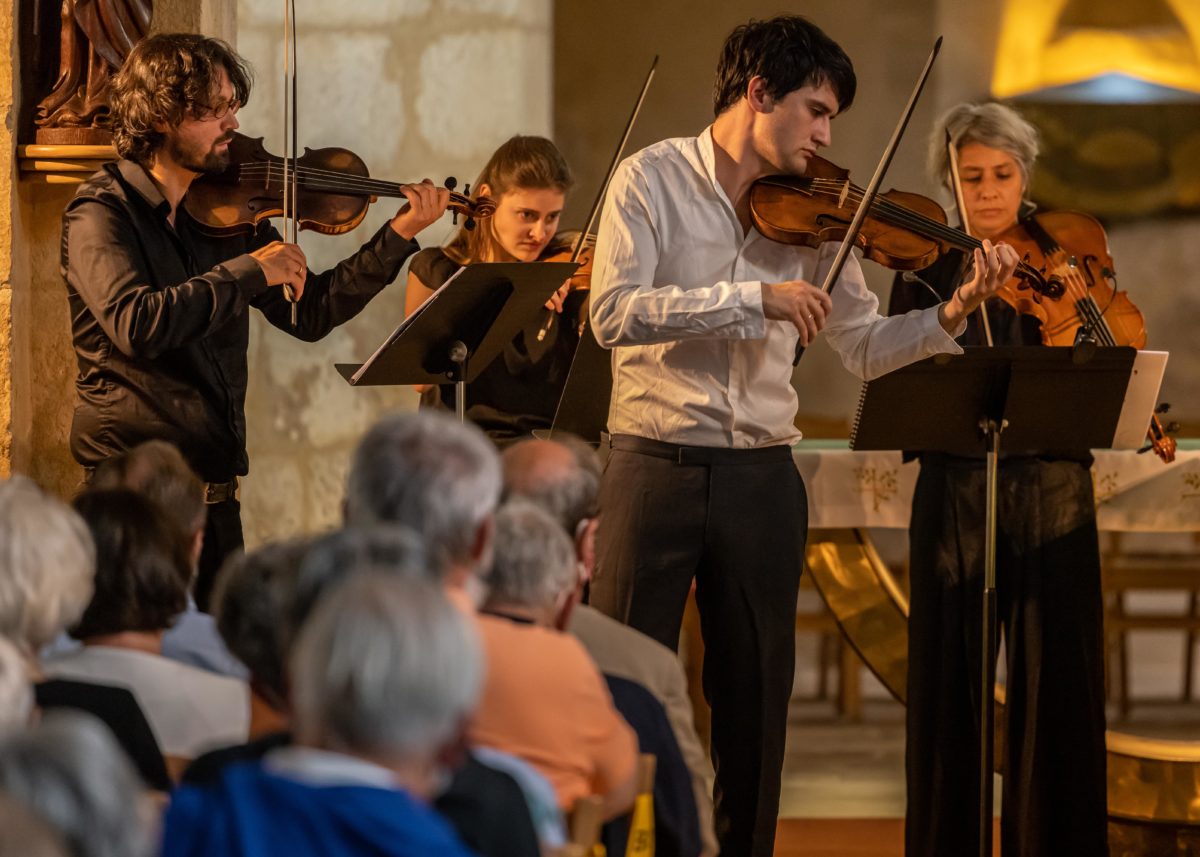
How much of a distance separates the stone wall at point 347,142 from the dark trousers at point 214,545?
2.06 m

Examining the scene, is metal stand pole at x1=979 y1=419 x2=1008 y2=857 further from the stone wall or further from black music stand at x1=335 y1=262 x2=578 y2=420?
the stone wall

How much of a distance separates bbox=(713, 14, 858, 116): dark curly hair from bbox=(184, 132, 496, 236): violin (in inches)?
30.1

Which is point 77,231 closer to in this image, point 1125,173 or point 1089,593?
point 1089,593

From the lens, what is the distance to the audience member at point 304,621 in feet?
5.45

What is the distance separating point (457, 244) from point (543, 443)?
1.88 meters

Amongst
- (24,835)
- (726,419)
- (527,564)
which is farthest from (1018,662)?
(24,835)

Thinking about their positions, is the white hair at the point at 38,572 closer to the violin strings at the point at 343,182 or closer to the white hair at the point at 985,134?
the violin strings at the point at 343,182

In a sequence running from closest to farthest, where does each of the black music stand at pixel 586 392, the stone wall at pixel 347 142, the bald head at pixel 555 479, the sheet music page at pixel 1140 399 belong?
the bald head at pixel 555 479 → the sheet music page at pixel 1140 399 → the black music stand at pixel 586 392 → the stone wall at pixel 347 142

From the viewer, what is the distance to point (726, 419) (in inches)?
131

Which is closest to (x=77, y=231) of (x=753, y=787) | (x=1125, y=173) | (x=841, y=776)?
(x=753, y=787)

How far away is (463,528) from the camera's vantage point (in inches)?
75.9

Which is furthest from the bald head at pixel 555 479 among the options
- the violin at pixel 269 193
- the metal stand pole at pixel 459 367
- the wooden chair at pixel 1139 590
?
the wooden chair at pixel 1139 590

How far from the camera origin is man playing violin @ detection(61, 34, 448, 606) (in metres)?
3.29

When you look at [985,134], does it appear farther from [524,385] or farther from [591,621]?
[591,621]
